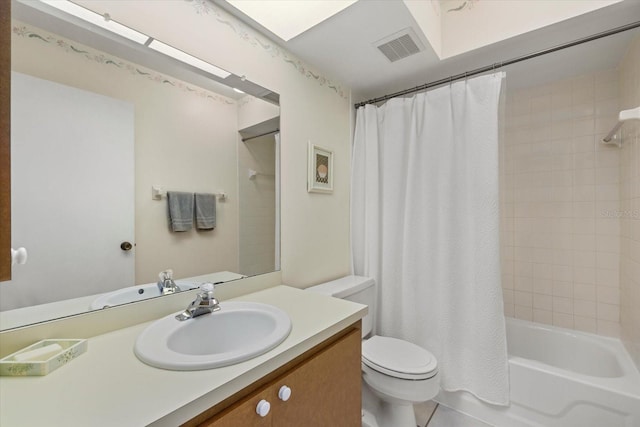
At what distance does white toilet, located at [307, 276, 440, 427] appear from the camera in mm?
1368

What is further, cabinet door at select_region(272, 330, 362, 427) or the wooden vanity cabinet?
cabinet door at select_region(272, 330, 362, 427)

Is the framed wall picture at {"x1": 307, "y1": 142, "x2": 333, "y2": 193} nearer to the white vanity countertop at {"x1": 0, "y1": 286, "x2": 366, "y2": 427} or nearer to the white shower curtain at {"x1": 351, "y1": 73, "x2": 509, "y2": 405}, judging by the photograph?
the white shower curtain at {"x1": 351, "y1": 73, "x2": 509, "y2": 405}

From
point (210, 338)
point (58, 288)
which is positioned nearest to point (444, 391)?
point (210, 338)

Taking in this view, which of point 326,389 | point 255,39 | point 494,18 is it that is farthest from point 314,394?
point 494,18

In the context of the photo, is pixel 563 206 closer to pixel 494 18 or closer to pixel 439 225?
pixel 439 225

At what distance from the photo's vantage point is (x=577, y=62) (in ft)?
5.73

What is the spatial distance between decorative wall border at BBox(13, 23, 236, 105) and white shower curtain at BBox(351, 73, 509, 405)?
3.84ft

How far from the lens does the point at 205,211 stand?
4.10 feet

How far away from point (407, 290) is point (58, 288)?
172 cm

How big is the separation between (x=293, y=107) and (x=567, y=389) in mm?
2070

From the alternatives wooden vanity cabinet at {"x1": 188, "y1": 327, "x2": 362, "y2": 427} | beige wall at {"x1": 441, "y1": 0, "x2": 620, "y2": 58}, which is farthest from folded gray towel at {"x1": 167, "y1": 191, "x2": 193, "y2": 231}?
beige wall at {"x1": 441, "y1": 0, "x2": 620, "y2": 58}

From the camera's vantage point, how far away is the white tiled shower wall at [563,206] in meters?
1.86

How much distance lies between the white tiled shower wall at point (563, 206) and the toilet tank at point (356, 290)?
44.4 inches

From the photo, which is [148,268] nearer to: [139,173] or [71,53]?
[139,173]
